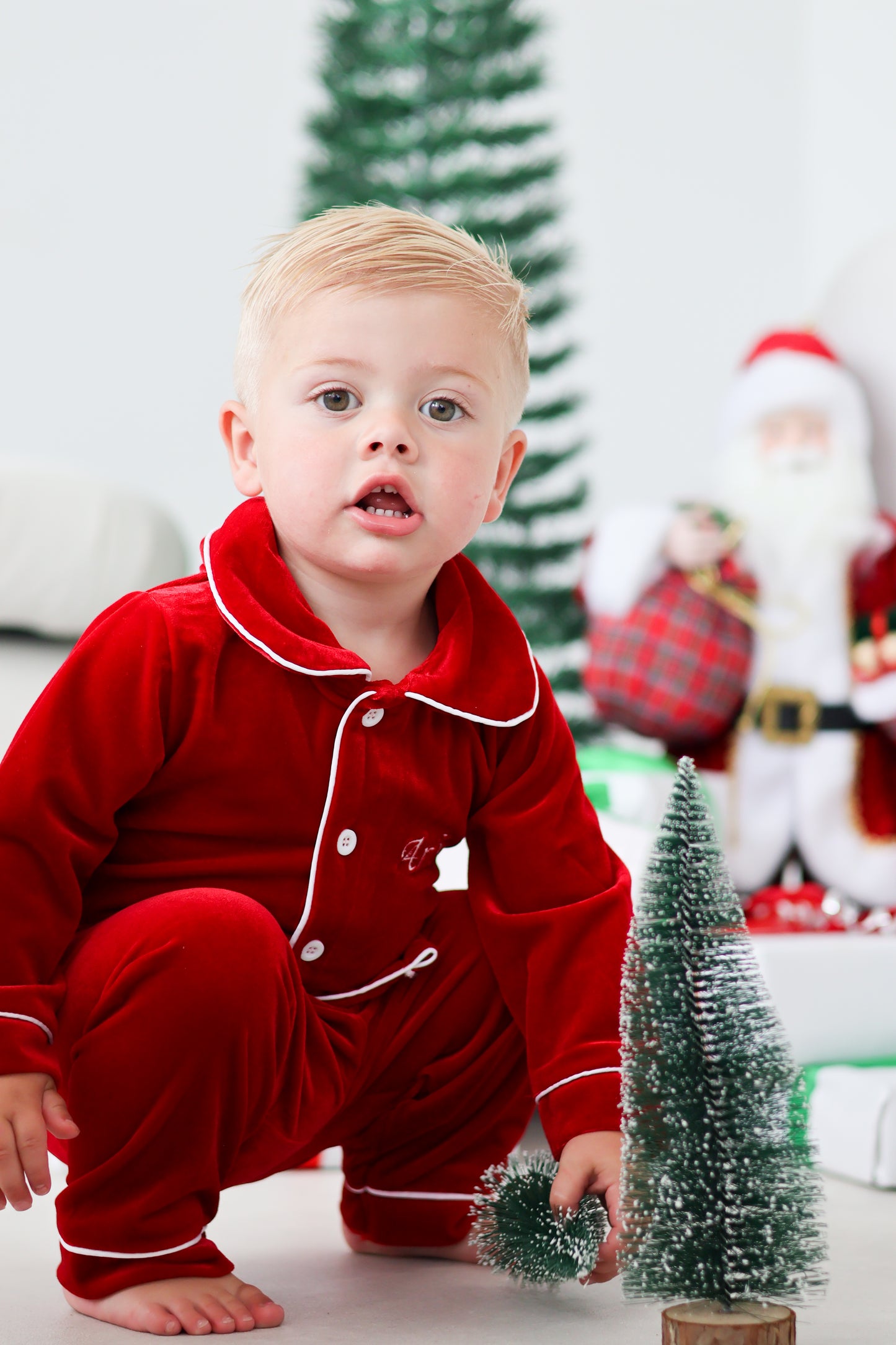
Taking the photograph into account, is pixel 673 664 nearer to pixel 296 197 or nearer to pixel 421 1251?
pixel 421 1251

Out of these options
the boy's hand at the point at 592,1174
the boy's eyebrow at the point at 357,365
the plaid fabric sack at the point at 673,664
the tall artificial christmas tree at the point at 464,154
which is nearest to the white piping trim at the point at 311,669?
the boy's eyebrow at the point at 357,365

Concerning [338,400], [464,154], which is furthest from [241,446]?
[464,154]

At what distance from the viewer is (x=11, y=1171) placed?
2.08ft

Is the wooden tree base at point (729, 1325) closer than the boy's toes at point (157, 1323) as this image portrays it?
Yes

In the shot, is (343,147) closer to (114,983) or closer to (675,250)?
(675,250)

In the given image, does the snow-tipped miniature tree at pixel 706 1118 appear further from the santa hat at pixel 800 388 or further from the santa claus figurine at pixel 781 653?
the santa hat at pixel 800 388

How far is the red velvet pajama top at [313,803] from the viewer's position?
2.29 feet

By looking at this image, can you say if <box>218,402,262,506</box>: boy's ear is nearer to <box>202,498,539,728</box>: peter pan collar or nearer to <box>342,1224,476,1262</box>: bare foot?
<box>202,498,539,728</box>: peter pan collar

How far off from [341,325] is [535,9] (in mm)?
2162

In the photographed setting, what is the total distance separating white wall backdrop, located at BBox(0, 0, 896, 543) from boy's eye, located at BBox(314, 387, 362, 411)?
184 centimetres

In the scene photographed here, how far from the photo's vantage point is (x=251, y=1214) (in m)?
0.94

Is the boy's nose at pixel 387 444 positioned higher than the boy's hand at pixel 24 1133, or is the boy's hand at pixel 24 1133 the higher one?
the boy's nose at pixel 387 444

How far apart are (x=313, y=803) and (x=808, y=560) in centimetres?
108

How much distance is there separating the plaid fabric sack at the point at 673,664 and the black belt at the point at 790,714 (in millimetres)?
28
